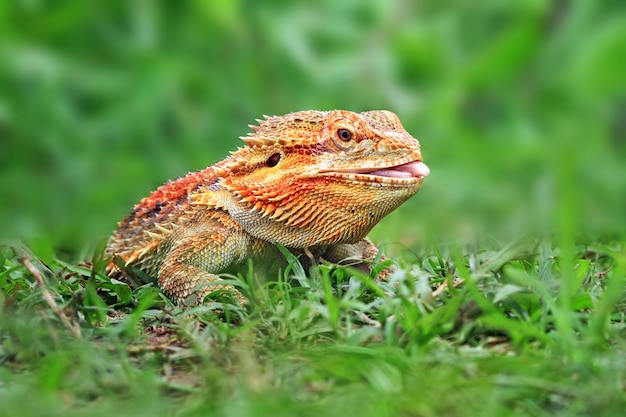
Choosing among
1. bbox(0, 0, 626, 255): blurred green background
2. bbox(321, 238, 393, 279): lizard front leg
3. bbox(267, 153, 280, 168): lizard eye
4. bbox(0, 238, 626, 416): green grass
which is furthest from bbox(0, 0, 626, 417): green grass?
bbox(267, 153, 280, 168): lizard eye

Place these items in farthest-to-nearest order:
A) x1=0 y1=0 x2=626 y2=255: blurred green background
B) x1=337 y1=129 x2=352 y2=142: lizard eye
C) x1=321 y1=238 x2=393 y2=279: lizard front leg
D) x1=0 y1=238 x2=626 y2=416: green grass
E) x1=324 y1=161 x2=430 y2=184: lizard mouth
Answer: x1=0 y1=0 x2=626 y2=255: blurred green background < x1=321 y1=238 x2=393 y2=279: lizard front leg < x1=337 y1=129 x2=352 y2=142: lizard eye < x1=324 y1=161 x2=430 y2=184: lizard mouth < x1=0 y1=238 x2=626 y2=416: green grass

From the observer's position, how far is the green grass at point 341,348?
2.43 metres

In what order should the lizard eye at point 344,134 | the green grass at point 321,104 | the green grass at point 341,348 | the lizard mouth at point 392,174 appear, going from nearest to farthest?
the green grass at point 341,348, the lizard mouth at point 392,174, the lizard eye at point 344,134, the green grass at point 321,104

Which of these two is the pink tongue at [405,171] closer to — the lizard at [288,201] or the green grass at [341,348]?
the lizard at [288,201]

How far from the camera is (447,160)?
7.02m

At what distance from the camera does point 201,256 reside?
370 centimetres

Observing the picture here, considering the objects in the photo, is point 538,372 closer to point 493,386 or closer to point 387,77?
point 493,386

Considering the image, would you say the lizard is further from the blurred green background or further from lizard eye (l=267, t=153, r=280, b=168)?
Result: the blurred green background

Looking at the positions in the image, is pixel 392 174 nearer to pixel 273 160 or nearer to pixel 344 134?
pixel 344 134

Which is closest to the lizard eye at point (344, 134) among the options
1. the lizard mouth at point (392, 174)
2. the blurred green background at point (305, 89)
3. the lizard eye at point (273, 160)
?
the lizard mouth at point (392, 174)

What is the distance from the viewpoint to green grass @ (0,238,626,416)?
7.97 ft

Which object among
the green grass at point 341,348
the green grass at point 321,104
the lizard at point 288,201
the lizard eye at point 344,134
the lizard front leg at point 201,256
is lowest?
the green grass at point 341,348

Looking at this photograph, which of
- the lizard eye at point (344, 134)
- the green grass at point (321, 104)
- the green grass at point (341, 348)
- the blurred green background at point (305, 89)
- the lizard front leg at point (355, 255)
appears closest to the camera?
the green grass at point (341, 348)

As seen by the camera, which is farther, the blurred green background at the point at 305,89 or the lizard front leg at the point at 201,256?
the blurred green background at the point at 305,89
